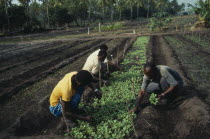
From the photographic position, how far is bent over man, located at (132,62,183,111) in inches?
214

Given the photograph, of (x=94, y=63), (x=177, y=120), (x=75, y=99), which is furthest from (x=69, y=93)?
(x=94, y=63)

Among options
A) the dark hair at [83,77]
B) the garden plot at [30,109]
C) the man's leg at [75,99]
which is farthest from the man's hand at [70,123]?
the dark hair at [83,77]

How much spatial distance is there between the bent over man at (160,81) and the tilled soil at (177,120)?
0.37m

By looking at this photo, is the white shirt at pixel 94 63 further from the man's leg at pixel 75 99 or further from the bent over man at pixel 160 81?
the man's leg at pixel 75 99

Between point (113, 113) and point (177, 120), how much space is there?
1.65 m

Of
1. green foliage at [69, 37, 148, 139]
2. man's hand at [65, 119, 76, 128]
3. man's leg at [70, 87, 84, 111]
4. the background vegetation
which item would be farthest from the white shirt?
the background vegetation

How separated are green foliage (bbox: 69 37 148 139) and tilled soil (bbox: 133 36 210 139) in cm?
35

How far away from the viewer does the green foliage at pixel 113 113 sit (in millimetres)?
4879

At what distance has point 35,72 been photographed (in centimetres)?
1162

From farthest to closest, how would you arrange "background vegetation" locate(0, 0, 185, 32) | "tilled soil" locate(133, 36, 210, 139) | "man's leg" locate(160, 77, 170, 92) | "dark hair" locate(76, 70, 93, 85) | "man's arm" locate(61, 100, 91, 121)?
1. "background vegetation" locate(0, 0, 185, 32)
2. "man's leg" locate(160, 77, 170, 92)
3. "tilled soil" locate(133, 36, 210, 139)
4. "man's arm" locate(61, 100, 91, 121)
5. "dark hair" locate(76, 70, 93, 85)

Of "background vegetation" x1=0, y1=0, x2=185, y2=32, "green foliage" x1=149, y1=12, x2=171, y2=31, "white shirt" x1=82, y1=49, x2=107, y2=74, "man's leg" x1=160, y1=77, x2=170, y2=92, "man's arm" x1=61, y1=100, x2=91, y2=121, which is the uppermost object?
"background vegetation" x1=0, y1=0, x2=185, y2=32

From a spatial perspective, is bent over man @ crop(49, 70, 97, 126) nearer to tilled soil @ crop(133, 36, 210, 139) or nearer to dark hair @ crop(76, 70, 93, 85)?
dark hair @ crop(76, 70, 93, 85)

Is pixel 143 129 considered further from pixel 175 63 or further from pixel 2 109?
pixel 175 63

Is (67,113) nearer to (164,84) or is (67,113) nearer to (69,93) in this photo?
(69,93)
